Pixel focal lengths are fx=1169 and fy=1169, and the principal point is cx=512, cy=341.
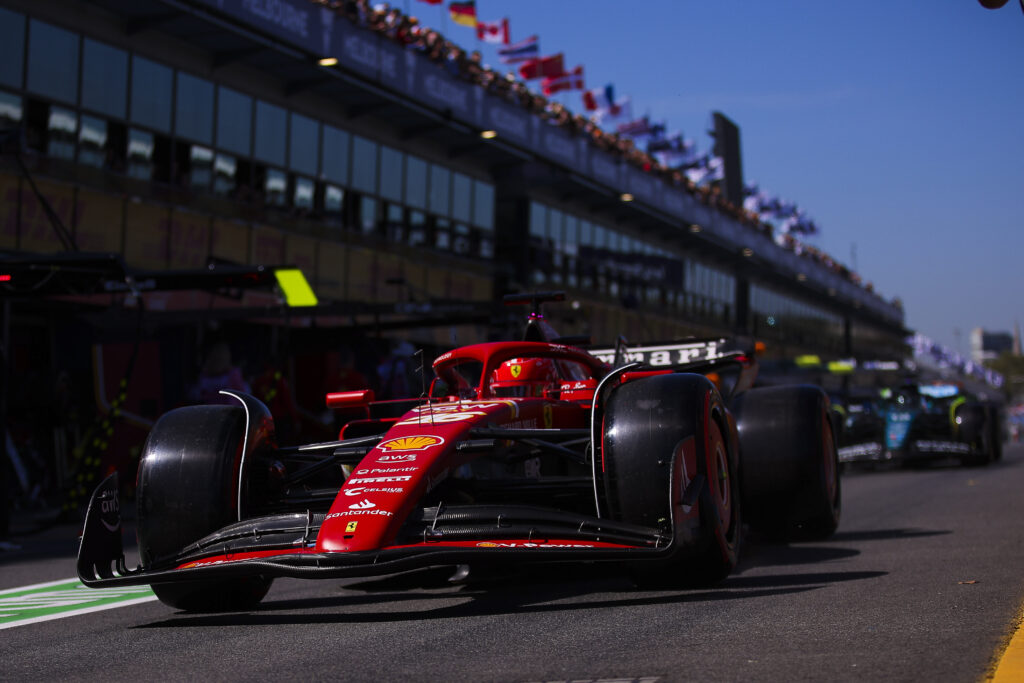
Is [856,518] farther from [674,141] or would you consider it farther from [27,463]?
[674,141]

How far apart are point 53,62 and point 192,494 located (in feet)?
41.9

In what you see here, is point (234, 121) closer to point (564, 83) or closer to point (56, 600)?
point (56, 600)

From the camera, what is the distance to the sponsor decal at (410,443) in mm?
5805

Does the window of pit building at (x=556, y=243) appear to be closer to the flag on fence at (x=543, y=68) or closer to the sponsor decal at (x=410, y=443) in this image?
the flag on fence at (x=543, y=68)

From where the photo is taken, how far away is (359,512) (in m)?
5.29

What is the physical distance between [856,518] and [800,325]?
51.4m

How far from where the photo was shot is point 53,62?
1673 cm

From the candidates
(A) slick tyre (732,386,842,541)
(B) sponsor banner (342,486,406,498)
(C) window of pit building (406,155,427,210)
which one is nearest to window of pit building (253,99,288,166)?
(C) window of pit building (406,155,427,210)

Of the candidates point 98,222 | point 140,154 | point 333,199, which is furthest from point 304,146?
point 98,222

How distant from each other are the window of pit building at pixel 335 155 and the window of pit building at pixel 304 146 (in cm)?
26

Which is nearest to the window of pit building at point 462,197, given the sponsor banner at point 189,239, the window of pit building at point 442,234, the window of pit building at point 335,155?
the window of pit building at point 442,234

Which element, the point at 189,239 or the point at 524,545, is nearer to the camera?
the point at 524,545

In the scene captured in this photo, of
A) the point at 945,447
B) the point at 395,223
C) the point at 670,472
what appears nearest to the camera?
the point at 670,472

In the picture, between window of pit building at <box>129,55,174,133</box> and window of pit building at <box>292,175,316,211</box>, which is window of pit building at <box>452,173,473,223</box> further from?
window of pit building at <box>129,55,174,133</box>
